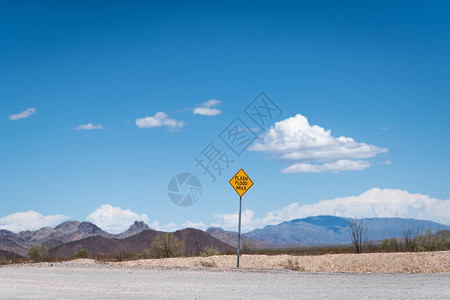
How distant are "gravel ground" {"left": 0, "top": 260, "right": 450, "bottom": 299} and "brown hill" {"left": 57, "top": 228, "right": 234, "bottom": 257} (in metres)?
60.8

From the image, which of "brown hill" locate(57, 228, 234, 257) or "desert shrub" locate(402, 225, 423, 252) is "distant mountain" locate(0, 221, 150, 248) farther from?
"desert shrub" locate(402, 225, 423, 252)

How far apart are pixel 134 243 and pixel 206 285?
241 feet

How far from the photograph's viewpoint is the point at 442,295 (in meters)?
12.7

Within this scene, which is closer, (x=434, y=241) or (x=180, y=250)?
(x=434, y=241)

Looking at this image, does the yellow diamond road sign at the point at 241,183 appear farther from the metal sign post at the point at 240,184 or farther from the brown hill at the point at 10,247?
the brown hill at the point at 10,247

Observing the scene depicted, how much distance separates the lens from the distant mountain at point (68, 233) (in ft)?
388

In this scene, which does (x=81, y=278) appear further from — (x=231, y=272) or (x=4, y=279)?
(x=231, y=272)

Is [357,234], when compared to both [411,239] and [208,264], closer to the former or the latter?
[411,239]

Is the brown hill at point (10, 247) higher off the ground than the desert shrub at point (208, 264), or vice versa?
the brown hill at point (10, 247)

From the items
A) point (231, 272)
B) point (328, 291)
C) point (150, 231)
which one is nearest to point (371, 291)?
point (328, 291)

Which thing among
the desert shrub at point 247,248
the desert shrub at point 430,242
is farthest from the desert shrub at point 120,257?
the desert shrub at point 430,242

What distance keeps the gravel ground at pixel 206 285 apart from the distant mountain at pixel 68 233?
101504 mm

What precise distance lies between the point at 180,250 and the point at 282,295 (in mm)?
28726

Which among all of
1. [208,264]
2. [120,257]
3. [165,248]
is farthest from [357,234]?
[120,257]
